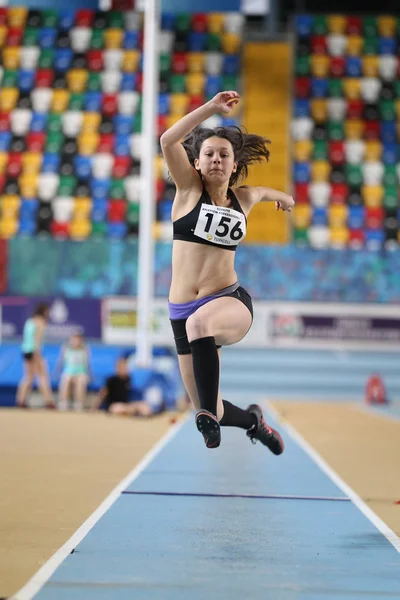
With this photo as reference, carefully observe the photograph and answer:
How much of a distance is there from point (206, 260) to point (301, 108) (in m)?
18.0

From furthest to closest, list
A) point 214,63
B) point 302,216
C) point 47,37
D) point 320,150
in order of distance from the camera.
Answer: point 47,37, point 214,63, point 320,150, point 302,216

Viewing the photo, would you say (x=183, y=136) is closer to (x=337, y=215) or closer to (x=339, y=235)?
(x=339, y=235)

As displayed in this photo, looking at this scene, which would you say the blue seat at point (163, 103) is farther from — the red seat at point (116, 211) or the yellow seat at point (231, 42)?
the red seat at point (116, 211)

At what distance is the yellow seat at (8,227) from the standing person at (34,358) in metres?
6.37

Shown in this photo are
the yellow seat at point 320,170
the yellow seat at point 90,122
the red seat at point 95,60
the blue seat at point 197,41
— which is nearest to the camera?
the yellow seat at point 320,170

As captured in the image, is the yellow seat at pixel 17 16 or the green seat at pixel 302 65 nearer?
the green seat at pixel 302 65

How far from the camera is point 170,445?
9.95 meters

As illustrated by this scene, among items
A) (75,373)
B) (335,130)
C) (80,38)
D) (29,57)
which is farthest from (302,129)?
(75,373)

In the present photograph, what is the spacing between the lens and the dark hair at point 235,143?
17.1 ft

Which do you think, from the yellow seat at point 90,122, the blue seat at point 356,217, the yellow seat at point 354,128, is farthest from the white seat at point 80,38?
the blue seat at point 356,217

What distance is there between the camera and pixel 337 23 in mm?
23688

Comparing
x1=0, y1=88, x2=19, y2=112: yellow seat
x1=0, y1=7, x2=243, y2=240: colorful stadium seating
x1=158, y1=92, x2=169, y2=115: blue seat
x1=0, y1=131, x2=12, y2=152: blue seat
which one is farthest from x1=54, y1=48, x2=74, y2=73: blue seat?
x1=158, y1=92, x2=169, y2=115: blue seat

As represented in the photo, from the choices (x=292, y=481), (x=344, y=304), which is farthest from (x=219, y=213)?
(x=344, y=304)

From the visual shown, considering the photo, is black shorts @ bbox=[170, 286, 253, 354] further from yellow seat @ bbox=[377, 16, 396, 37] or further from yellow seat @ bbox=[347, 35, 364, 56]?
yellow seat @ bbox=[377, 16, 396, 37]
